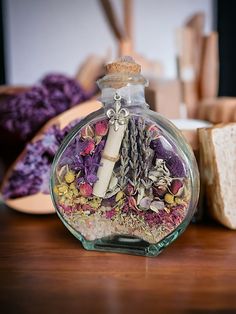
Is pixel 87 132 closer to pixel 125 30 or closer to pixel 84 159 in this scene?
pixel 84 159

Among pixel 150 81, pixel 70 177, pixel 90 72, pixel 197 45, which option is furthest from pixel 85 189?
pixel 90 72

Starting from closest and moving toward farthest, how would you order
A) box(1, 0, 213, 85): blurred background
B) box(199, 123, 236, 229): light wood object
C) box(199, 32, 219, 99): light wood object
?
1. box(199, 123, 236, 229): light wood object
2. box(199, 32, 219, 99): light wood object
3. box(1, 0, 213, 85): blurred background

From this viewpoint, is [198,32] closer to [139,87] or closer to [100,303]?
[139,87]

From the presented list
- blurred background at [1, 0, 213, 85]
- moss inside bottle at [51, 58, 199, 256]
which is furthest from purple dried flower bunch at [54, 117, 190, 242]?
blurred background at [1, 0, 213, 85]

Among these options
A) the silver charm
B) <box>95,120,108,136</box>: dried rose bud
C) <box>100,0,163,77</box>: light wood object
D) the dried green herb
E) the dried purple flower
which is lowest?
the dried purple flower

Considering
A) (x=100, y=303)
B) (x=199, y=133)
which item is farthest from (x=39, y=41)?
(x=100, y=303)

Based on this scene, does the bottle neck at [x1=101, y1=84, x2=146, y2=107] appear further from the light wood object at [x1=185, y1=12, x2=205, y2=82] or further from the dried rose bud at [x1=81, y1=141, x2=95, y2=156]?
the light wood object at [x1=185, y1=12, x2=205, y2=82]
